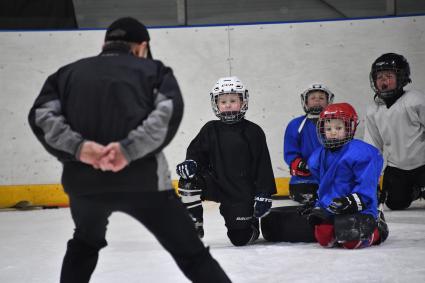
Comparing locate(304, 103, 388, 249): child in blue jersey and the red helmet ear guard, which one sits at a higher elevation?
the red helmet ear guard

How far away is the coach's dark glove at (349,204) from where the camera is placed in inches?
138

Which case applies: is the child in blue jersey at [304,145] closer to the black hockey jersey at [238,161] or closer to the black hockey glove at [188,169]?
the black hockey jersey at [238,161]

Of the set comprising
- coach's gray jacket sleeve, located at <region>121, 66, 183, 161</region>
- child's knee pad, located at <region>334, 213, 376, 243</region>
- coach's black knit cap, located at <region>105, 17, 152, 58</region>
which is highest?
coach's black knit cap, located at <region>105, 17, 152, 58</region>

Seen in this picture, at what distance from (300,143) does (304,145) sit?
0.03m

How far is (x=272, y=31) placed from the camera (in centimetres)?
655

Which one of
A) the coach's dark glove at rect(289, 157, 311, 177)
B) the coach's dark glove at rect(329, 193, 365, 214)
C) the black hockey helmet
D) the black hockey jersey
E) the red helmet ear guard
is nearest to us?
the coach's dark glove at rect(329, 193, 365, 214)

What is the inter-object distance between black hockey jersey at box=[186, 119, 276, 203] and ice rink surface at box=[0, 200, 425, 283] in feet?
1.03

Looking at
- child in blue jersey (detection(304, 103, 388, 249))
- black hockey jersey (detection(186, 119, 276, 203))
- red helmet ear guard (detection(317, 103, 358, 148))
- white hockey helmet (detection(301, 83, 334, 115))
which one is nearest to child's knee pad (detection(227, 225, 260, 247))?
black hockey jersey (detection(186, 119, 276, 203))

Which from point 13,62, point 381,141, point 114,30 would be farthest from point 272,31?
point 114,30

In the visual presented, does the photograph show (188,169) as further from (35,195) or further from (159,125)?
(35,195)

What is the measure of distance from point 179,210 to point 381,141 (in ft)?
13.0

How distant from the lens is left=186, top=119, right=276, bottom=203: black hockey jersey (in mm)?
3930

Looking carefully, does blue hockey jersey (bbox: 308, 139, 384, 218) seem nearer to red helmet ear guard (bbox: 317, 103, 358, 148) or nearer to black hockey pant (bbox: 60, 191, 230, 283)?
red helmet ear guard (bbox: 317, 103, 358, 148)

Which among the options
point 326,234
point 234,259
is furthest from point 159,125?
point 326,234
